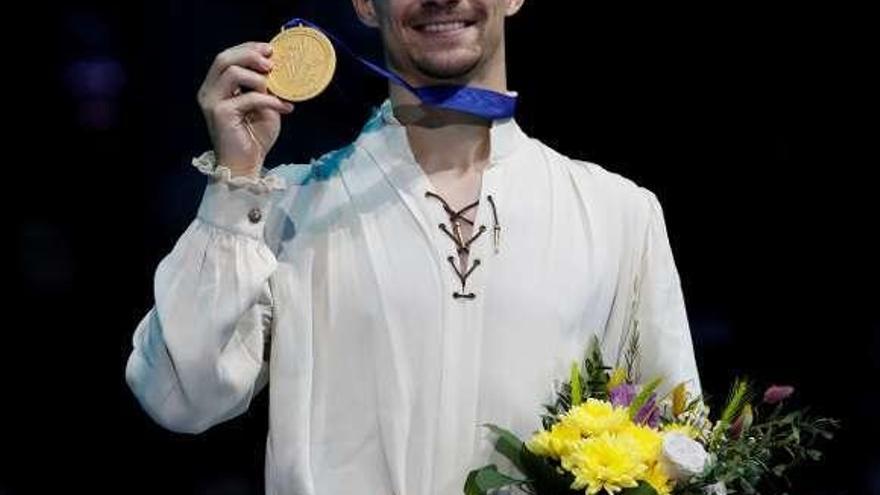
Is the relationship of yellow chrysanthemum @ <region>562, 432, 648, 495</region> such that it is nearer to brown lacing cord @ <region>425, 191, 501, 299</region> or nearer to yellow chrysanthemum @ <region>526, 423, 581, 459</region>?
yellow chrysanthemum @ <region>526, 423, 581, 459</region>

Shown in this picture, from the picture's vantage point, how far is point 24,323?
3793 mm

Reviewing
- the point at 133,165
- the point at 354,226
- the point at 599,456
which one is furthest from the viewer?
the point at 133,165

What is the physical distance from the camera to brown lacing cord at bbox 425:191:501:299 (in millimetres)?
2834

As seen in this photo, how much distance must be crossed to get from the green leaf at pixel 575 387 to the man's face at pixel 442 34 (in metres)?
0.48

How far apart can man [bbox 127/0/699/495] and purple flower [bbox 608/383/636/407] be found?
0.11m

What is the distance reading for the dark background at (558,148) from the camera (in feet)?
12.4

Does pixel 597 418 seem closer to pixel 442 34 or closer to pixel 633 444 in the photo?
pixel 633 444

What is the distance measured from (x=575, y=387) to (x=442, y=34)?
22.4 inches

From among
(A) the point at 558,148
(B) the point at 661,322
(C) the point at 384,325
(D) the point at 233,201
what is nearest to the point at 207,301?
(D) the point at 233,201

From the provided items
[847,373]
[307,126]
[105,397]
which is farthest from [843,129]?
[105,397]

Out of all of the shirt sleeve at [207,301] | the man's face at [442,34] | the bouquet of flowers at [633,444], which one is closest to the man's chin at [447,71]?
the man's face at [442,34]

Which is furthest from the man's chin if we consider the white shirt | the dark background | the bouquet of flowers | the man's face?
the dark background

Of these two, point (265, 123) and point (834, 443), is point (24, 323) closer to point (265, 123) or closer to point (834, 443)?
point (265, 123)

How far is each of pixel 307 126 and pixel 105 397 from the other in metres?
0.68
